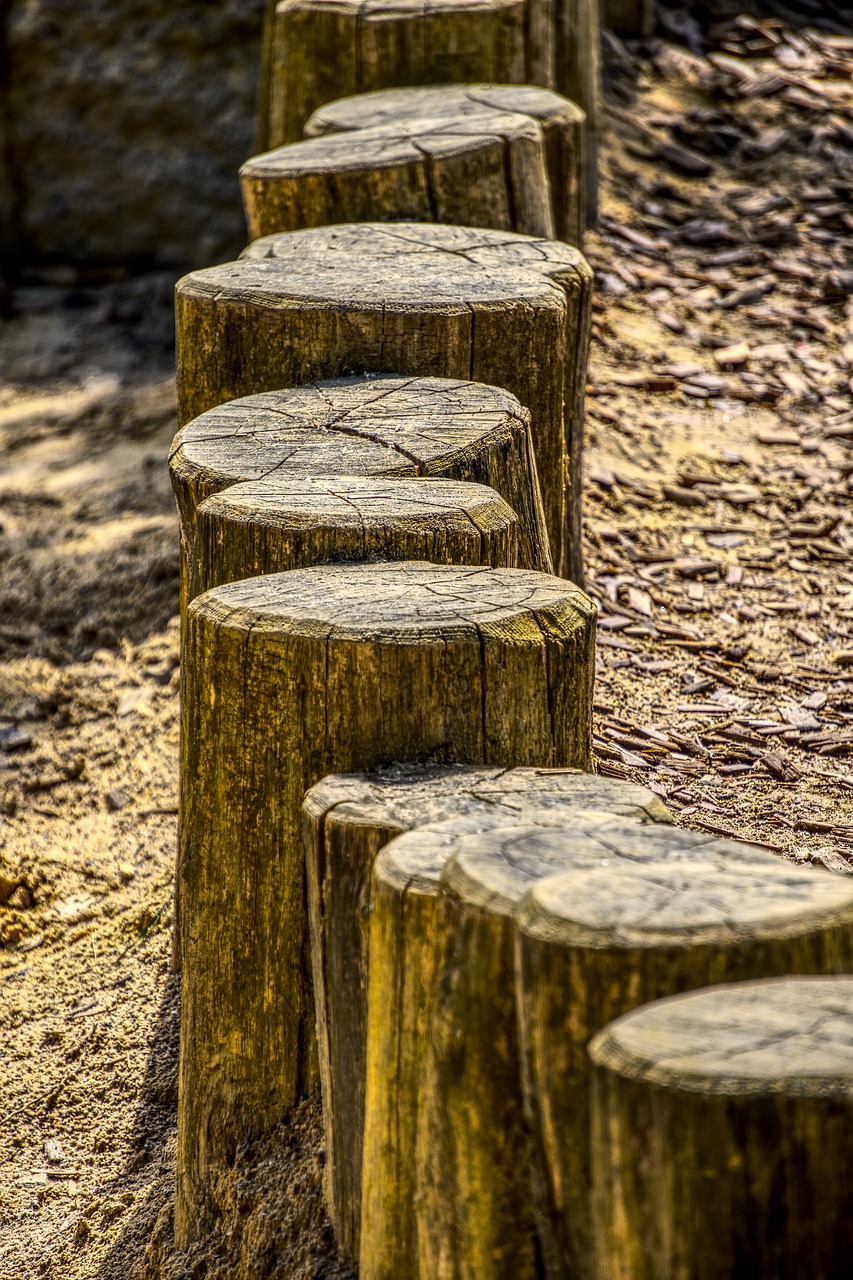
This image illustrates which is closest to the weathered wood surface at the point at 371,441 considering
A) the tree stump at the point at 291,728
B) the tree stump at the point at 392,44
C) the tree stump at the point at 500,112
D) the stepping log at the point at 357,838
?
the tree stump at the point at 291,728

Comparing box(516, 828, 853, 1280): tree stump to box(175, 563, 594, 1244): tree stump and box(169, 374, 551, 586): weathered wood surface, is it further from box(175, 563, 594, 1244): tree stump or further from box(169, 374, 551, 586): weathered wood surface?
box(169, 374, 551, 586): weathered wood surface

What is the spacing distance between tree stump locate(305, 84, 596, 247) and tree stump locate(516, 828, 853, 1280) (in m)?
2.80

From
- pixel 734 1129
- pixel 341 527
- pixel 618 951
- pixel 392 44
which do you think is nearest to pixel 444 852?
pixel 618 951

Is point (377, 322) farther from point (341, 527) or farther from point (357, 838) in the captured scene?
point (357, 838)

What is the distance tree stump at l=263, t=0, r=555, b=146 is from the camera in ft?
14.8

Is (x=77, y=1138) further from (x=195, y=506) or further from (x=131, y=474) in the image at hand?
(x=131, y=474)

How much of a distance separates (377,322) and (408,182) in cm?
87

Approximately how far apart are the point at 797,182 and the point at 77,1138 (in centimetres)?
487

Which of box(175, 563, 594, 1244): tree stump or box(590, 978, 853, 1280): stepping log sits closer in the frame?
box(590, 978, 853, 1280): stepping log

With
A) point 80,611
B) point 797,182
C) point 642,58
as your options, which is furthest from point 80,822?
point 642,58

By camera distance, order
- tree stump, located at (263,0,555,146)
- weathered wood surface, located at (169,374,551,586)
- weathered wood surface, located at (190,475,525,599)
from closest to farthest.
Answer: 1. weathered wood surface, located at (190,475,525,599)
2. weathered wood surface, located at (169,374,551,586)
3. tree stump, located at (263,0,555,146)

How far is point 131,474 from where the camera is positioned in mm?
5605

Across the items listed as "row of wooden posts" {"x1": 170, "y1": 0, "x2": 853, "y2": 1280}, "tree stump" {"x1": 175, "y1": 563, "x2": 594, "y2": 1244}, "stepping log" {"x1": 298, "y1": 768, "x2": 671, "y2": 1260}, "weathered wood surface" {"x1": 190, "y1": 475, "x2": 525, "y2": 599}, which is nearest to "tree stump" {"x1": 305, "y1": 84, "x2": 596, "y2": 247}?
"row of wooden posts" {"x1": 170, "y1": 0, "x2": 853, "y2": 1280}

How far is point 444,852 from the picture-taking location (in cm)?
165
